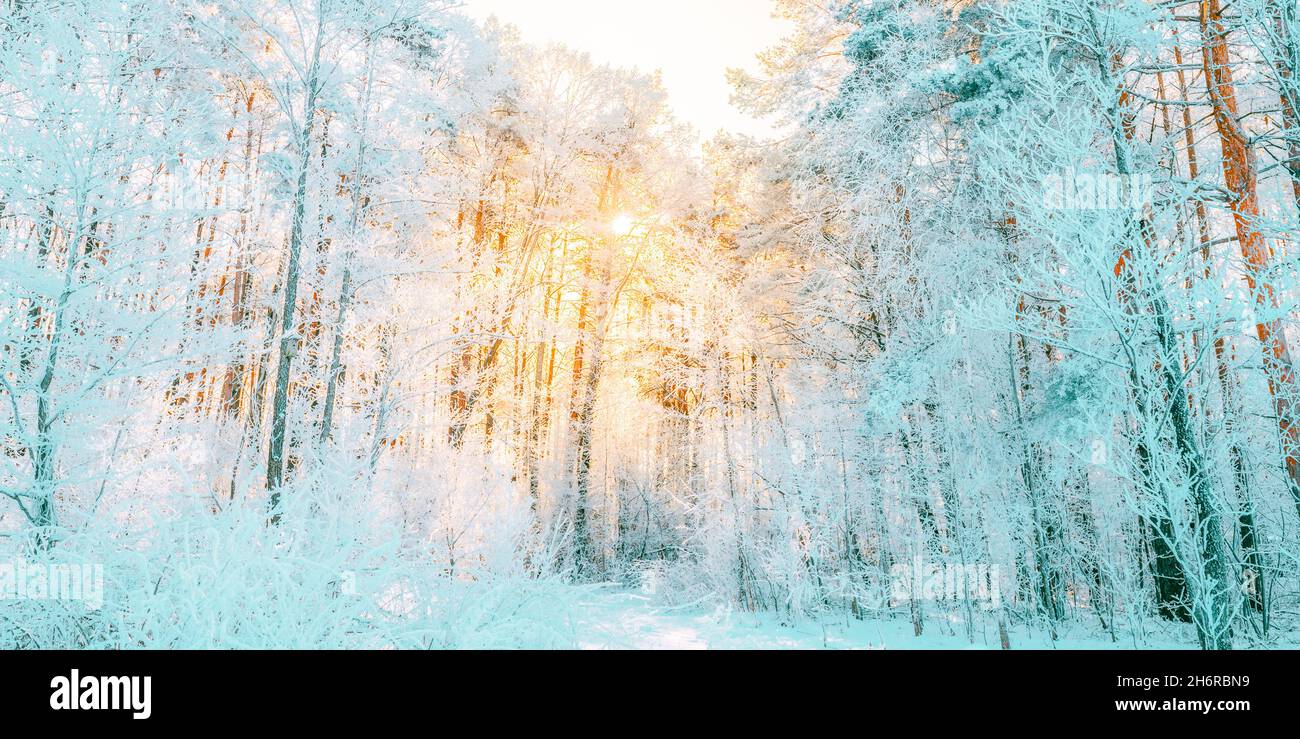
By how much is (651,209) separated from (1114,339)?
32.9ft

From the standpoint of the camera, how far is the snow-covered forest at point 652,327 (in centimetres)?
461

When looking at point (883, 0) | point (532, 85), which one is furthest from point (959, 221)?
point (532, 85)

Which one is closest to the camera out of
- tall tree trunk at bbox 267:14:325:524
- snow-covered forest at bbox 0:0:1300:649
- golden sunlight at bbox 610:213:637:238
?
snow-covered forest at bbox 0:0:1300:649

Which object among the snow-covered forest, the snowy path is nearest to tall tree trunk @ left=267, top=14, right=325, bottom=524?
the snow-covered forest

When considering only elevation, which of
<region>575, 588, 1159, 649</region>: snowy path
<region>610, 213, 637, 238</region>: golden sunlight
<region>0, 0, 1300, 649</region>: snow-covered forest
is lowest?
<region>575, 588, 1159, 649</region>: snowy path

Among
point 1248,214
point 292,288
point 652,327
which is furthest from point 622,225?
point 1248,214

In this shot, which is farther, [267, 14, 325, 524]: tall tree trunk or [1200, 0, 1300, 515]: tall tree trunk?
[267, 14, 325, 524]: tall tree trunk

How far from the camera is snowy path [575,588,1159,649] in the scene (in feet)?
15.3

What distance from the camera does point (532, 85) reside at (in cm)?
1328

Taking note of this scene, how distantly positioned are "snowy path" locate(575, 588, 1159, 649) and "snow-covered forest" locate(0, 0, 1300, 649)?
0.08 meters

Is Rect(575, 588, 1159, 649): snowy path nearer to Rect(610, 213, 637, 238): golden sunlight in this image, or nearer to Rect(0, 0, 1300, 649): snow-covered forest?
Rect(0, 0, 1300, 649): snow-covered forest

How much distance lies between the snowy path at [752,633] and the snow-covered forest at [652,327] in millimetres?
83

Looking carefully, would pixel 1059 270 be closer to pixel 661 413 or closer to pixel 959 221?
pixel 959 221

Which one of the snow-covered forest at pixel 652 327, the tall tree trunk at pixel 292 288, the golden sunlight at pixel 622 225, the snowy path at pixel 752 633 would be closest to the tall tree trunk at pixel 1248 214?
the snow-covered forest at pixel 652 327
